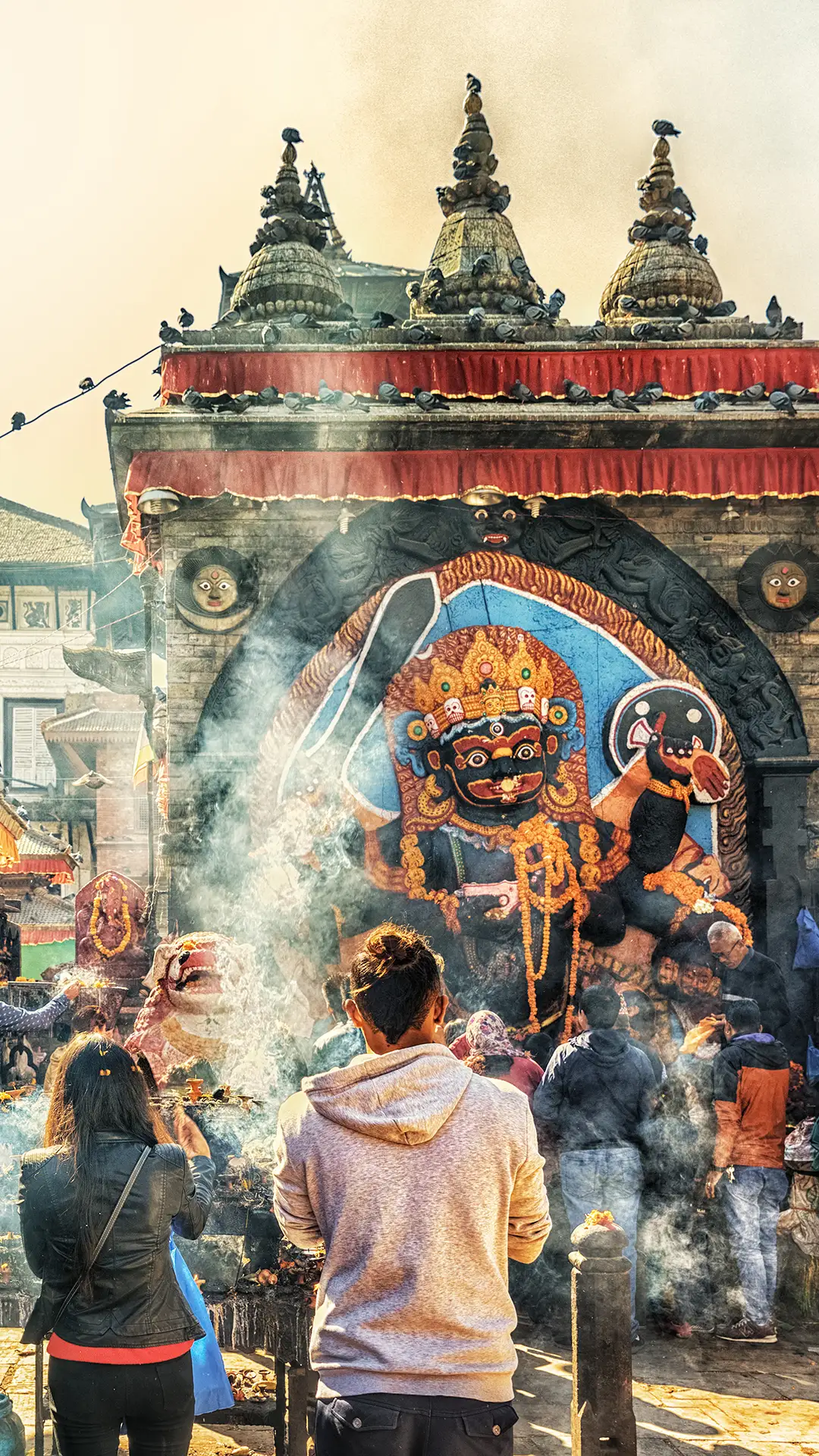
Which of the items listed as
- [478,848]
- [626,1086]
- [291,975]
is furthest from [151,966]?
[626,1086]

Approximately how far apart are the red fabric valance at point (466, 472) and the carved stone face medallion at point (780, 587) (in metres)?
0.54

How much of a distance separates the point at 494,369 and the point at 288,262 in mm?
2317

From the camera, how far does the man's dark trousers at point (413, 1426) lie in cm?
318

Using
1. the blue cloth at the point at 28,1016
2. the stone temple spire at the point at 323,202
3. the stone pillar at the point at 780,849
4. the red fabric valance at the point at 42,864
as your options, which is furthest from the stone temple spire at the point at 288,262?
the red fabric valance at the point at 42,864

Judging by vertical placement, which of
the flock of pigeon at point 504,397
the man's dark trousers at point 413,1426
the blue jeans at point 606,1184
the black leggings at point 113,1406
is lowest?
the blue jeans at point 606,1184

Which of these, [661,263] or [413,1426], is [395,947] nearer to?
[413,1426]

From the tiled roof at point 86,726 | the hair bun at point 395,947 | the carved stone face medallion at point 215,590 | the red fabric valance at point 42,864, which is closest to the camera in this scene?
the hair bun at point 395,947

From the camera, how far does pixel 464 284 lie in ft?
43.7

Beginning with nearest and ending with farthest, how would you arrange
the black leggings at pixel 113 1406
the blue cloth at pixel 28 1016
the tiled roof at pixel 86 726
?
the black leggings at pixel 113 1406
the blue cloth at pixel 28 1016
the tiled roof at pixel 86 726

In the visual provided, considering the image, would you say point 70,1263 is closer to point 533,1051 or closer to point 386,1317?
point 386,1317

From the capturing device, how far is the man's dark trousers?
318 cm

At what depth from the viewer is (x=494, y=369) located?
1215 cm

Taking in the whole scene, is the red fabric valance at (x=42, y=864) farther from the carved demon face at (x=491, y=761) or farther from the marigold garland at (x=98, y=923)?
the carved demon face at (x=491, y=761)

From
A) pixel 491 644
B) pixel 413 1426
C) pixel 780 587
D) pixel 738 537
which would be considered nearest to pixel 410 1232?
pixel 413 1426
